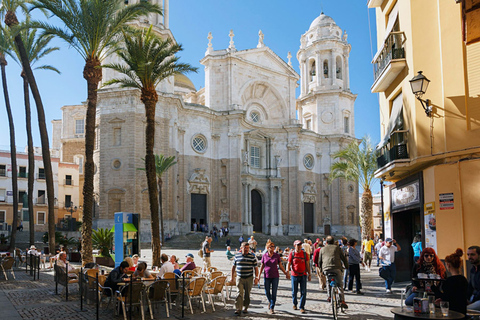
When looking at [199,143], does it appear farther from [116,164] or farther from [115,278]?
[115,278]

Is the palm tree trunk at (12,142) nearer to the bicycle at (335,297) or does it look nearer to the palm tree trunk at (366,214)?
the palm tree trunk at (366,214)

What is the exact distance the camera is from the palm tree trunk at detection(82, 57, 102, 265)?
18.4 metres

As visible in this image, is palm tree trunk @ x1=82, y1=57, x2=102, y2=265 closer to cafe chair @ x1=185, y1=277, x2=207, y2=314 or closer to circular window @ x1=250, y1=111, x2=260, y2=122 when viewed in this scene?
cafe chair @ x1=185, y1=277, x2=207, y2=314

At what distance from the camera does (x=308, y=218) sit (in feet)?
175

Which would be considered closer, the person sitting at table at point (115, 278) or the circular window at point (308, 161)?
the person sitting at table at point (115, 278)

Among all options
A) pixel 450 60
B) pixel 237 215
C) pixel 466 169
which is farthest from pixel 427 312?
pixel 237 215

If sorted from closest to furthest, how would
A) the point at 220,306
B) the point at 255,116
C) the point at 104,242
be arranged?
the point at 220,306 → the point at 104,242 → the point at 255,116

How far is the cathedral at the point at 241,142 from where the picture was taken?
39.2 meters

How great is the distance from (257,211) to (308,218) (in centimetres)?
650

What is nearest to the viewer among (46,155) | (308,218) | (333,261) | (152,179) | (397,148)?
(333,261)

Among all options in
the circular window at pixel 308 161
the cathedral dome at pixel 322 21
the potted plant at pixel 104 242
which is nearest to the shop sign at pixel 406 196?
the potted plant at pixel 104 242

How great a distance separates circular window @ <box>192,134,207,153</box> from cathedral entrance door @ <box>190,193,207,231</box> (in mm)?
4182

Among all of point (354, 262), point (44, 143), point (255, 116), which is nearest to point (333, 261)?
point (354, 262)

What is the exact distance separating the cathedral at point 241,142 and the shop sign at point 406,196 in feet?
83.3
